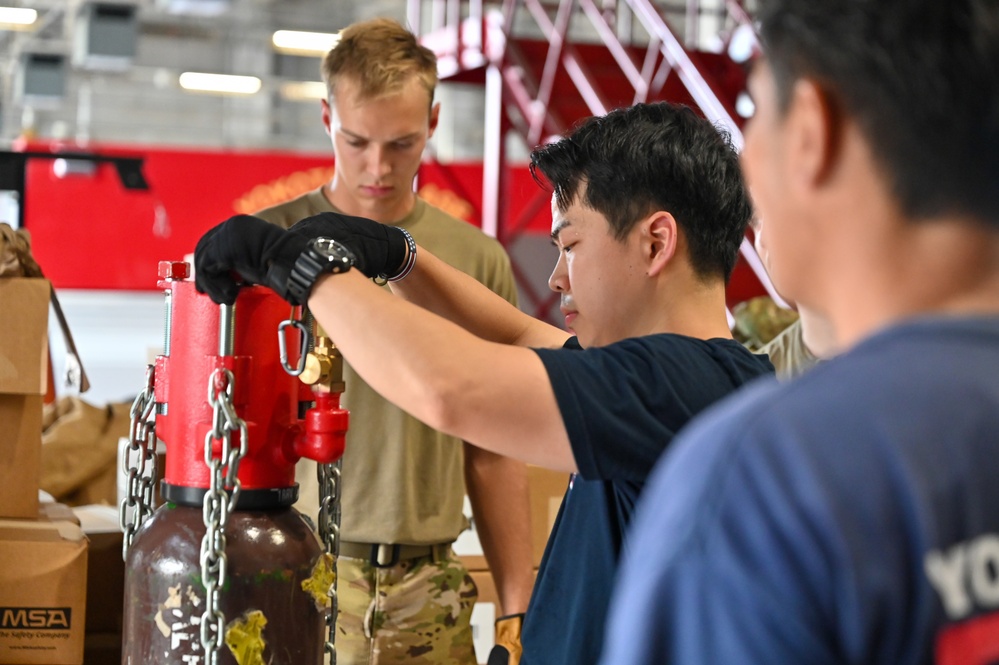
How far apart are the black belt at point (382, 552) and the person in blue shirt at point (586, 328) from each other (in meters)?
0.75

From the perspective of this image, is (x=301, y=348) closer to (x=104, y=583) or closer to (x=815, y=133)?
(x=815, y=133)

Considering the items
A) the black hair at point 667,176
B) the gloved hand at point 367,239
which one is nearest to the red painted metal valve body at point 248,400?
the gloved hand at point 367,239

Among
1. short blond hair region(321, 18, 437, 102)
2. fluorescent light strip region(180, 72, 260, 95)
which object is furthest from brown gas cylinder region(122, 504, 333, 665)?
fluorescent light strip region(180, 72, 260, 95)

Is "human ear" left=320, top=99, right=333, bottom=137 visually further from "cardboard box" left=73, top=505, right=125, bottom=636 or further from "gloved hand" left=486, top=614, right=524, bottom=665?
"gloved hand" left=486, top=614, right=524, bottom=665

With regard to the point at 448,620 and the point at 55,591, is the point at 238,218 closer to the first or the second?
the point at 55,591

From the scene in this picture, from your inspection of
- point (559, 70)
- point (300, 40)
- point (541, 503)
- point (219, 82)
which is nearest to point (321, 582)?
point (541, 503)

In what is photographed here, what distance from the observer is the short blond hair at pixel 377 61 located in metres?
2.48

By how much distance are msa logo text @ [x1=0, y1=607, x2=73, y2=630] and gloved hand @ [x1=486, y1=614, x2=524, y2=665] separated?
713 millimetres

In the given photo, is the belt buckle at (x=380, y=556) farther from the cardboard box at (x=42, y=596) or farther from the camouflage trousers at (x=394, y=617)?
the cardboard box at (x=42, y=596)

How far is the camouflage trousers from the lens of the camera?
7.63ft

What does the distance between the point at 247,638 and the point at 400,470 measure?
1.08 meters

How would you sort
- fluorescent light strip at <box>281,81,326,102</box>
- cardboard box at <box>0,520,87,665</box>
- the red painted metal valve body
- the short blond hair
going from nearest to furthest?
the red painted metal valve body, cardboard box at <box>0,520,87,665</box>, the short blond hair, fluorescent light strip at <box>281,81,326,102</box>

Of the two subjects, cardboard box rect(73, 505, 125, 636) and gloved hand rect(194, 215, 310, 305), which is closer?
gloved hand rect(194, 215, 310, 305)

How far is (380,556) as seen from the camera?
2.36m
